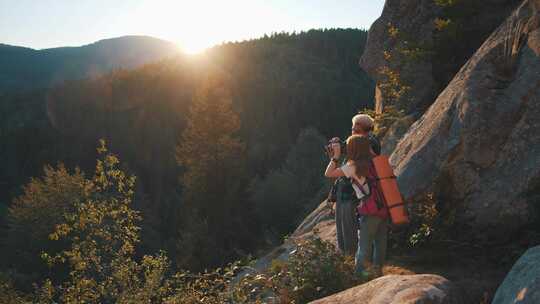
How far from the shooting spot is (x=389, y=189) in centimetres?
545

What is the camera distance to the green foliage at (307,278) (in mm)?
5941

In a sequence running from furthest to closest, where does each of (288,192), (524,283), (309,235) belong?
(288,192) → (309,235) → (524,283)

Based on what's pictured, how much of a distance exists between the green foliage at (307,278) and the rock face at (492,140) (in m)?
1.94

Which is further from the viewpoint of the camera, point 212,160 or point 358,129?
point 212,160

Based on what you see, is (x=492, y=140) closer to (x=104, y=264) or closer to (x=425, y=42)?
(x=425, y=42)

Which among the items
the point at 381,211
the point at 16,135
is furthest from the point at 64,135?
the point at 381,211

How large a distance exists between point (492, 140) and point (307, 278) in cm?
329

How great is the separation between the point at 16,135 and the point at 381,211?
112m

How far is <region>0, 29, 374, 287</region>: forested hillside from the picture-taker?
3306cm

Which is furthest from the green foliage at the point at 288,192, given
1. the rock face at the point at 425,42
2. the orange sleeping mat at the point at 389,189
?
the orange sleeping mat at the point at 389,189

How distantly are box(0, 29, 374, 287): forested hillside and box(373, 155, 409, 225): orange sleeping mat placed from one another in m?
7.80

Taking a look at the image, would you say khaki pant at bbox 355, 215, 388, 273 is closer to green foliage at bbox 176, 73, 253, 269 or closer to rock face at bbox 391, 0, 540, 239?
rock face at bbox 391, 0, 540, 239

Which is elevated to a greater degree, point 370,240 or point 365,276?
point 370,240

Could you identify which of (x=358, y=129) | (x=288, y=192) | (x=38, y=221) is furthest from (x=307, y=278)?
(x=288, y=192)
